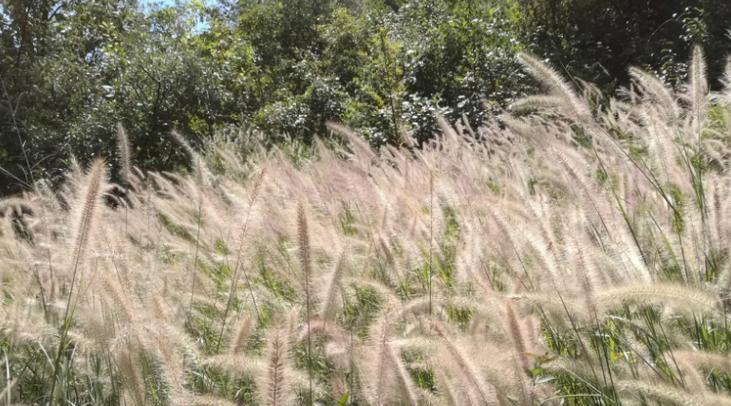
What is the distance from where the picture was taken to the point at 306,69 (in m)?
13.5

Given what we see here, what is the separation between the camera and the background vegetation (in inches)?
357

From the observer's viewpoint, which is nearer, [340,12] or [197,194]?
[197,194]

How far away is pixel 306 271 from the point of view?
1.26 meters

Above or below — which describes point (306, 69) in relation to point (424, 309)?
above

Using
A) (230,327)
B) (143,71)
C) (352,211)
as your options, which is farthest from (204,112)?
(230,327)

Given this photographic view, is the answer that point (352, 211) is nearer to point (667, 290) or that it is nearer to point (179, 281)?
point (179, 281)

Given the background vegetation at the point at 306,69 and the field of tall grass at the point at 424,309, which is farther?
the background vegetation at the point at 306,69

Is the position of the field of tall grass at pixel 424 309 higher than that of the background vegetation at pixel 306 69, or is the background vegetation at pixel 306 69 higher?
the background vegetation at pixel 306 69

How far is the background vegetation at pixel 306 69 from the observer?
908 centimetres

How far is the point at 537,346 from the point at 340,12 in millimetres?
12477

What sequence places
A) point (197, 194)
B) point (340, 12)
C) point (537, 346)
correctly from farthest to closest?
point (340, 12) < point (197, 194) < point (537, 346)

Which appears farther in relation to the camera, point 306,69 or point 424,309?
point 306,69

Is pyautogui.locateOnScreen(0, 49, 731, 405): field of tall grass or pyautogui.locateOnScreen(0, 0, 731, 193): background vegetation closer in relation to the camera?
pyautogui.locateOnScreen(0, 49, 731, 405): field of tall grass

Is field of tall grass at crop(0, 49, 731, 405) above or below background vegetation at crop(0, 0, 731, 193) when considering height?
below
